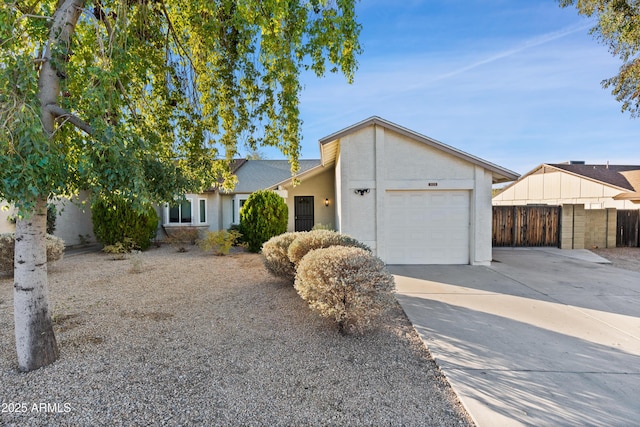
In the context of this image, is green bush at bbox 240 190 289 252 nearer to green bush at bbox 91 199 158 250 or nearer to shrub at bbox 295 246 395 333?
green bush at bbox 91 199 158 250

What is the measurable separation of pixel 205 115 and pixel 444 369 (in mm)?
5753

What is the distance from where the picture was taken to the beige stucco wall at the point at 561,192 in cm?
1909

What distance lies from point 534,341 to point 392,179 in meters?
6.00

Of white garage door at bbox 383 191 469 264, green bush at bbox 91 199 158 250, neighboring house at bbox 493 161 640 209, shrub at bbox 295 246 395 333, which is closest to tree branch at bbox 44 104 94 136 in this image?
shrub at bbox 295 246 395 333

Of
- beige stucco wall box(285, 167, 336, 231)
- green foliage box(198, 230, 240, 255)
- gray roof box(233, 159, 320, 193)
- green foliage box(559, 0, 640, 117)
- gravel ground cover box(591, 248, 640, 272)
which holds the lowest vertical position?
gravel ground cover box(591, 248, 640, 272)

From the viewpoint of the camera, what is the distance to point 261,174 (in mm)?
17406

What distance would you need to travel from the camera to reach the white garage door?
9.37 m

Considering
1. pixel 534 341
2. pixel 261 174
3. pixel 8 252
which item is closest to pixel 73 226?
pixel 8 252

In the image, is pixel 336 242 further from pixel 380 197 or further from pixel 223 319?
pixel 380 197

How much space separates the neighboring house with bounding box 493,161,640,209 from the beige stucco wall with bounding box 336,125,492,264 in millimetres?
10938

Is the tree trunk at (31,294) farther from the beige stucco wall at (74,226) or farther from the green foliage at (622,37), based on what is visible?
the green foliage at (622,37)

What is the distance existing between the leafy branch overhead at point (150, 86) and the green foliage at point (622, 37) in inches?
415

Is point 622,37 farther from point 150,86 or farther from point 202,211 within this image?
point 202,211

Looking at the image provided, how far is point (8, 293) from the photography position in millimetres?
6281
